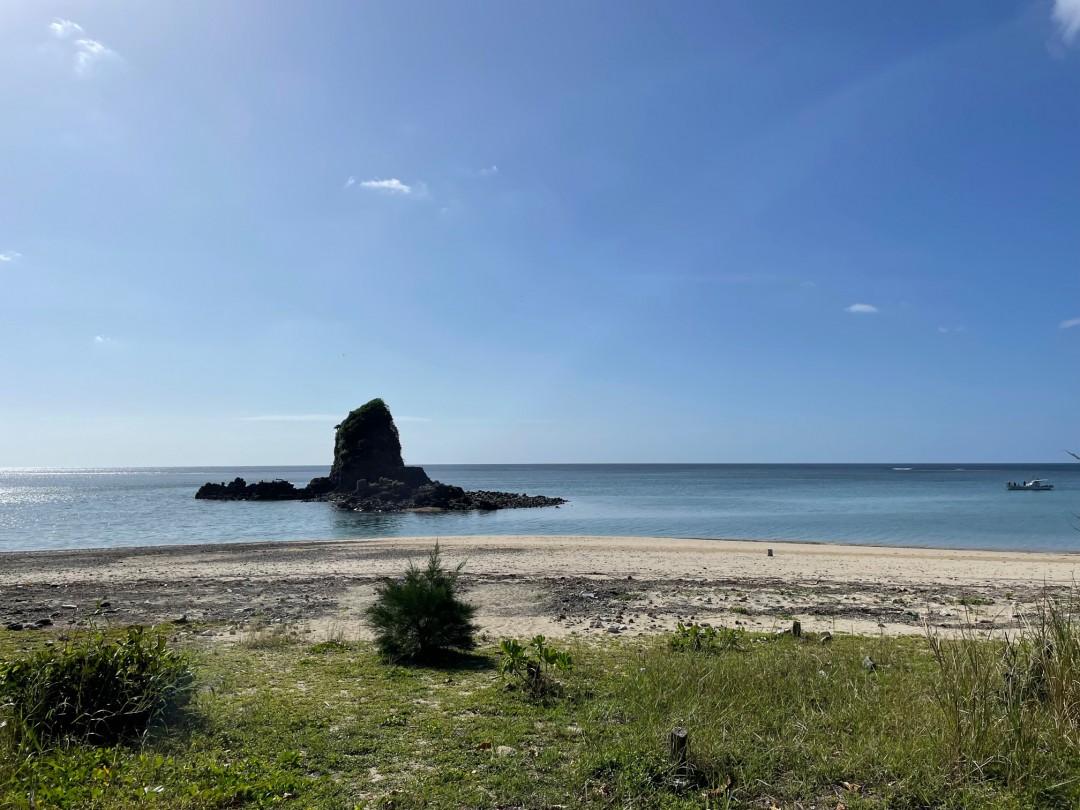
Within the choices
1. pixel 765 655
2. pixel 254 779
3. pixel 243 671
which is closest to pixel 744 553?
pixel 765 655

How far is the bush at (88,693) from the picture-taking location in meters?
6.00

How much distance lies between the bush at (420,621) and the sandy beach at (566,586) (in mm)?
2231

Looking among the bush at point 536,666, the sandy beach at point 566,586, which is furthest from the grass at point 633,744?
the sandy beach at point 566,586

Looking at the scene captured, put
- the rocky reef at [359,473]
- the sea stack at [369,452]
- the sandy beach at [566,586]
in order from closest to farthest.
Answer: the sandy beach at [566,586] < the rocky reef at [359,473] < the sea stack at [369,452]

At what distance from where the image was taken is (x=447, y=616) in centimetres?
1053

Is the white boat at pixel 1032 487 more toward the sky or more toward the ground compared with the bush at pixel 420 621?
more toward the ground

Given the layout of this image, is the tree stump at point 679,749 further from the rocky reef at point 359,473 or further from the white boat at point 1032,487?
the white boat at point 1032,487

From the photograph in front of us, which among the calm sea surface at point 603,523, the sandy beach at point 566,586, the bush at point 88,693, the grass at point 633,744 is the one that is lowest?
the calm sea surface at point 603,523

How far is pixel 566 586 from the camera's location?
63.4 feet

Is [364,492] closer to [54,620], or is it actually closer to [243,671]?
[54,620]

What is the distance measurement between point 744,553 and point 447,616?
2381 centimetres

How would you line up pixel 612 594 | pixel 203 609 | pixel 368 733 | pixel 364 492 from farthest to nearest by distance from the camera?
pixel 364 492 → pixel 612 594 → pixel 203 609 → pixel 368 733

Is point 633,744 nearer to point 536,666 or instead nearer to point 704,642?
point 536,666

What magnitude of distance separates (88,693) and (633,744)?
5477 millimetres
